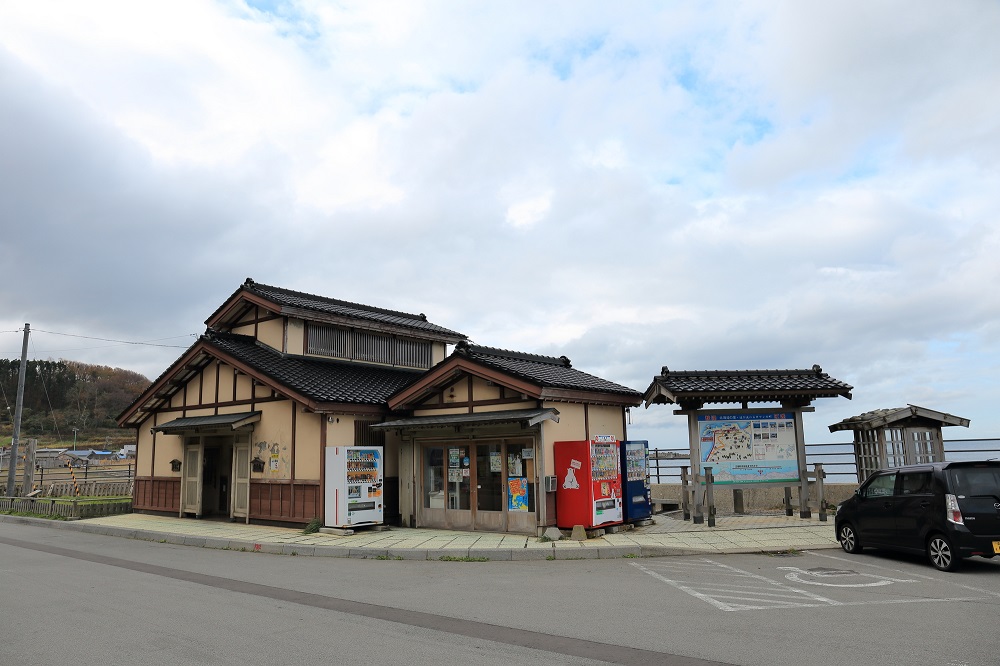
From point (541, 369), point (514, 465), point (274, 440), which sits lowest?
point (514, 465)

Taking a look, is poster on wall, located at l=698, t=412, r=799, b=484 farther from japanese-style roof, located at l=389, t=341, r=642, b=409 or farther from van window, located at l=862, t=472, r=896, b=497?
van window, located at l=862, t=472, r=896, b=497

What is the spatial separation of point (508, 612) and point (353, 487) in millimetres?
8773

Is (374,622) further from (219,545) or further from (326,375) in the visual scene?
(326,375)

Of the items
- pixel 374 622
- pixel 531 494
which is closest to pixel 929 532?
pixel 531 494

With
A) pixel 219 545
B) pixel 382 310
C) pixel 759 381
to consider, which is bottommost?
pixel 219 545

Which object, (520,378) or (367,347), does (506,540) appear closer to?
(520,378)

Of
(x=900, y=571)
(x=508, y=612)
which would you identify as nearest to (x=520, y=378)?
(x=508, y=612)

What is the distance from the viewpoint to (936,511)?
10203 millimetres

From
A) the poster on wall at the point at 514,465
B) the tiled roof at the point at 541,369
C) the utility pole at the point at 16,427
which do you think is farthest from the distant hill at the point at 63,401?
the poster on wall at the point at 514,465

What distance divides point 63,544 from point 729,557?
14725 millimetres

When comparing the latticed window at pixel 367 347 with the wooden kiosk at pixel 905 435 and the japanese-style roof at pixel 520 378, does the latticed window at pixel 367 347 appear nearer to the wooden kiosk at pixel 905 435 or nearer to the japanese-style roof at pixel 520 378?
the japanese-style roof at pixel 520 378

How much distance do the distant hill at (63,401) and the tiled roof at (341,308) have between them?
4744cm

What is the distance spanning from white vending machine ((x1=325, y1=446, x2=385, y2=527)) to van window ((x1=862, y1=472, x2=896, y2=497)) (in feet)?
34.9

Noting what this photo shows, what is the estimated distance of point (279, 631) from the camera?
272 inches
